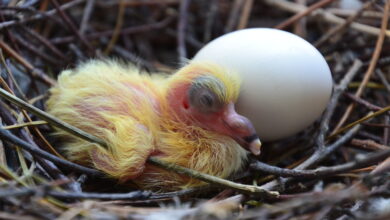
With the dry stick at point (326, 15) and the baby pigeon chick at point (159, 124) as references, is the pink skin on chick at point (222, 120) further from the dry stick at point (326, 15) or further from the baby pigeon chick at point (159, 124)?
the dry stick at point (326, 15)

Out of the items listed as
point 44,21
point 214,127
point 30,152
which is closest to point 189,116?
point 214,127

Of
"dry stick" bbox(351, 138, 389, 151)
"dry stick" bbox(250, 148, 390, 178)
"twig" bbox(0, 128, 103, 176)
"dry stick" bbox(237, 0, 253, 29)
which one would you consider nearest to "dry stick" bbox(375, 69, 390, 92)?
"dry stick" bbox(351, 138, 389, 151)

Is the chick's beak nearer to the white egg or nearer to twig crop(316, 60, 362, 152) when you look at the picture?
the white egg

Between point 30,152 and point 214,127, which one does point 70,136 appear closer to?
point 30,152

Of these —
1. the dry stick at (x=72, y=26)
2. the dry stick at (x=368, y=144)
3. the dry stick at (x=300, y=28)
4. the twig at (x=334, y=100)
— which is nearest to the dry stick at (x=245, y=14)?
the dry stick at (x=300, y=28)

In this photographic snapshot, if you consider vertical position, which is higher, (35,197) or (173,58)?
(173,58)
